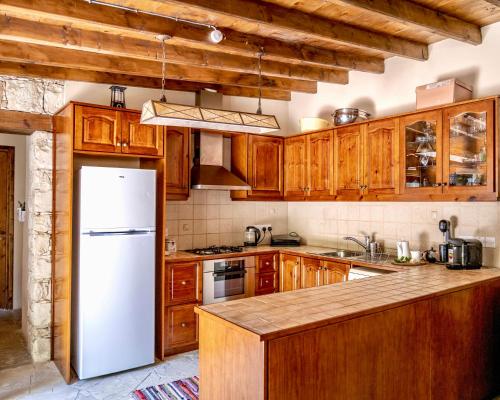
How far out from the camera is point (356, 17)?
3.10 metres

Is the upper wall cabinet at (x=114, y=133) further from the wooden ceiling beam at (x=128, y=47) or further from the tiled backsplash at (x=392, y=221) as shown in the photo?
the tiled backsplash at (x=392, y=221)

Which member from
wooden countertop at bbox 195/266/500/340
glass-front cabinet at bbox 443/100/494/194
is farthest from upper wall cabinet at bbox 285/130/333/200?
wooden countertop at bbox 195/266/500/340

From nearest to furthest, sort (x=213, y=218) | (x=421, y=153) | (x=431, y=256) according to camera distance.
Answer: (x=421, y=153), (x=431, y=256), (x=213, y=218)

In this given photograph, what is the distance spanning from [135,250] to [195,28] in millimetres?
1909

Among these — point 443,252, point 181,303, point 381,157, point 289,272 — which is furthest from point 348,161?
point 181,303

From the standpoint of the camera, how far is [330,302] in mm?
2309

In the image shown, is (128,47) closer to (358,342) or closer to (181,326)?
(181,326)

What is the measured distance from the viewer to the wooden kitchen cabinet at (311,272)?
167 inches

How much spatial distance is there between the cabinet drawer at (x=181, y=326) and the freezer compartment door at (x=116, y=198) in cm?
93

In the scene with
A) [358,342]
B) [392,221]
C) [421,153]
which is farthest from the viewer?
[392,221]

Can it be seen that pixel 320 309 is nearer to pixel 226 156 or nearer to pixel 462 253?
pixel 462 253


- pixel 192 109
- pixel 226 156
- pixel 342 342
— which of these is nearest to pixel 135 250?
pixel 192 109

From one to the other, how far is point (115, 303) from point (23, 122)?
184 cm

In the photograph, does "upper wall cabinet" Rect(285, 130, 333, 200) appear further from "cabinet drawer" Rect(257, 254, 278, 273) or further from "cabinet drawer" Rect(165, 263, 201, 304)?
"cabinet drawer" Rect(165, 263, 201, 304)
